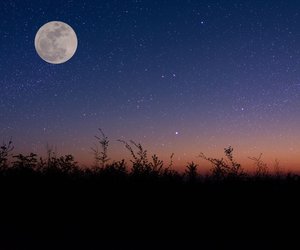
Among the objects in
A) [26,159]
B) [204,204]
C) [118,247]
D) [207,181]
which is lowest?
[118,247]

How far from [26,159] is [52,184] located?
6.19 ft

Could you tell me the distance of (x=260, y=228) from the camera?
6.63 metres

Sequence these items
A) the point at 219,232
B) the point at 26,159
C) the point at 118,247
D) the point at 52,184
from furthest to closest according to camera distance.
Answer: the point at 26,159 → the point at 52,184 → the point at 219,232 → the point at 118,247

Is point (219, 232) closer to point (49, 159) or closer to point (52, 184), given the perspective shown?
point (52, 184)

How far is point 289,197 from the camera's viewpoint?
756cm

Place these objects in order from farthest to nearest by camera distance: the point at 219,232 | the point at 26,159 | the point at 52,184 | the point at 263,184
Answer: the point at 26,159, the point at 52,184, the point at 263,184, the point at 219,232

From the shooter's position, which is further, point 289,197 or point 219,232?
point 289,197

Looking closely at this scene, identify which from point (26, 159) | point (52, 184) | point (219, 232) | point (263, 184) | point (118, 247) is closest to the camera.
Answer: point (118, 247)

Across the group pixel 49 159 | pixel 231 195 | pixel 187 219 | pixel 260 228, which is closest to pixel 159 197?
pixel 187 219

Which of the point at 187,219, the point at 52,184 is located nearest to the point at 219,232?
the point at 187,219

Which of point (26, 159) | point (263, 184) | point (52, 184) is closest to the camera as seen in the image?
point (263, 184)

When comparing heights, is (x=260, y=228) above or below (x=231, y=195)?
below

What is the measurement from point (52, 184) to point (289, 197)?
4989 mm

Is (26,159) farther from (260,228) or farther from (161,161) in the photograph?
(260,228)
